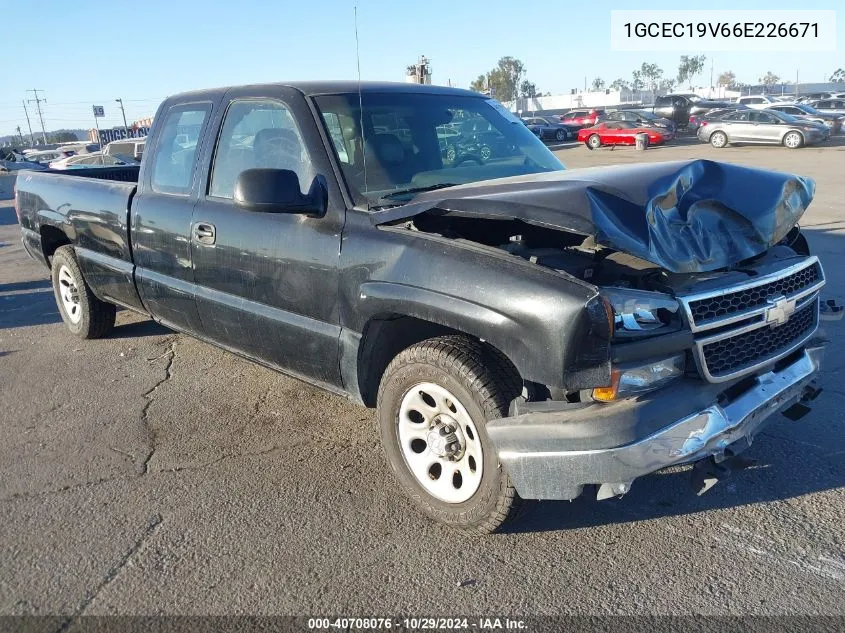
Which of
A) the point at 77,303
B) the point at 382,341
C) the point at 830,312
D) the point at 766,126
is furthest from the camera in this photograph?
the point at 766,126

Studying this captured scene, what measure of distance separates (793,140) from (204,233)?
28244 millimetres

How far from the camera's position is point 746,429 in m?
2.93

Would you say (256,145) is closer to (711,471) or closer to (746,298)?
(746,298)

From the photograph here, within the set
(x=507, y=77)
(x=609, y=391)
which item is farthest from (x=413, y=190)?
(x=507, y=77)

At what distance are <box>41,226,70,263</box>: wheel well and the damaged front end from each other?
13.7 ft

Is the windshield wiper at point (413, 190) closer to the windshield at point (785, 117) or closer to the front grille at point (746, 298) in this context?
the front grille at point (746, 298)

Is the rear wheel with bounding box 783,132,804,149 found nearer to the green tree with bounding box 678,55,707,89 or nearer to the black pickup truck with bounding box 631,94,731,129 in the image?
the black pickup truck with bounding box 631,94,731,129

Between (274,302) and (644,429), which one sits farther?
(274,302)

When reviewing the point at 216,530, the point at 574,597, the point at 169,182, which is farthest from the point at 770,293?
the point at 169,182

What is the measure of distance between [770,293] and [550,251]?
37.6 inches

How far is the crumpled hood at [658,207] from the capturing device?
2.75 meters

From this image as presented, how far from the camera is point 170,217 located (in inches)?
174

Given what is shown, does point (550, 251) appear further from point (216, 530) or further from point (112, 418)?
point (112, 418)

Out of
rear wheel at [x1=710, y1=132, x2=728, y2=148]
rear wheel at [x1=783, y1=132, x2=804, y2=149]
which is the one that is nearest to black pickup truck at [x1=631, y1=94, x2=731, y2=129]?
rear wheel at [x1=710, y1=132, x2=728, y2=148]
